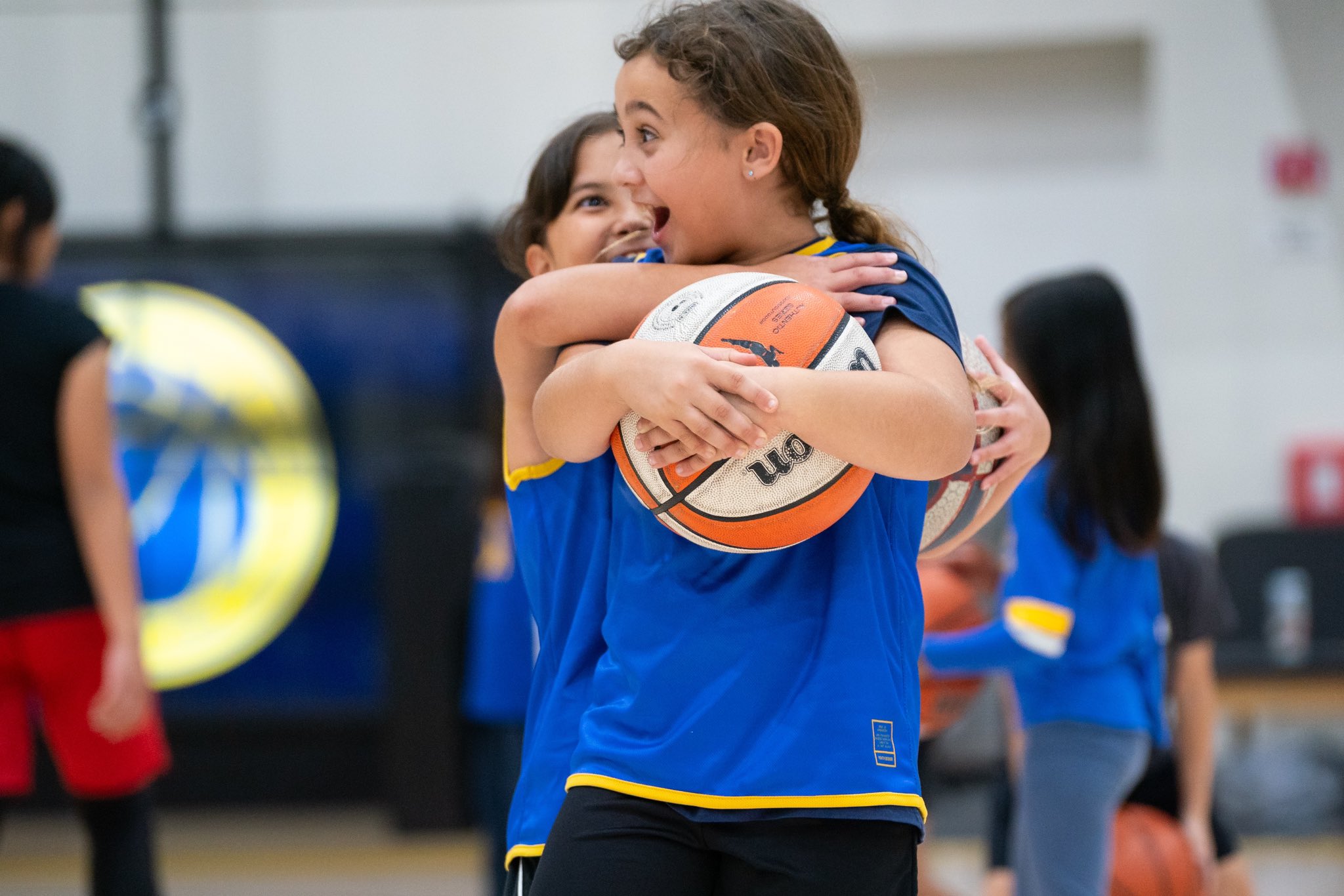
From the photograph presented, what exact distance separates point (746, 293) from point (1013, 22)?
6.73 m

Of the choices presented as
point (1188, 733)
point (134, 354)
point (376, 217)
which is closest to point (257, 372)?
point (134, 354)

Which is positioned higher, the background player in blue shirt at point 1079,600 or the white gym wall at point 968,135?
the white gym wall at point 968,135

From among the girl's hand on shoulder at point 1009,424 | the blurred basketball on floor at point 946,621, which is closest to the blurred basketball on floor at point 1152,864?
the blurred basketball on floor at point 946,621

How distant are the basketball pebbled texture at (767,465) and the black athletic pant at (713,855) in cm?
32

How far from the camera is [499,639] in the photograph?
166 inches

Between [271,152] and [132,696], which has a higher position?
[271,152]

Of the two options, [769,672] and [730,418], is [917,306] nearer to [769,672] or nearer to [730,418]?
[730,418]

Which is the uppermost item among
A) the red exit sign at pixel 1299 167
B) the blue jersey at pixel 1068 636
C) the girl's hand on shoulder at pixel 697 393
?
the red exit sign at pixel 1299 167

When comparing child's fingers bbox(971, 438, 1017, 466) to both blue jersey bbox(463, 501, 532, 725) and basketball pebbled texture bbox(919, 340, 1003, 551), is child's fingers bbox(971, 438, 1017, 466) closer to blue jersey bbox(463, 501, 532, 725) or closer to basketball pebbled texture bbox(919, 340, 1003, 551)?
basketball pebbled texture bbox(919, 340, 1003, 551)

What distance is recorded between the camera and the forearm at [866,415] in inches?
57.1

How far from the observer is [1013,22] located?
25.1 feet

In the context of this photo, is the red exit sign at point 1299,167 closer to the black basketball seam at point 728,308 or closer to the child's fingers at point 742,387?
the black basketball seam at point 728,308

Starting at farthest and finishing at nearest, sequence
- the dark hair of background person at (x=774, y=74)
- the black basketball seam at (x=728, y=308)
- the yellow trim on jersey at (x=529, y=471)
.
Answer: the yellow trim on jersey at (x=529, y=471)
the dark hair of background person at (x=774, y=74)
the black basketball seam at (x=728, y=308)

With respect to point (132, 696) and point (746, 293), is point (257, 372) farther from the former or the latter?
point (746, 293)
